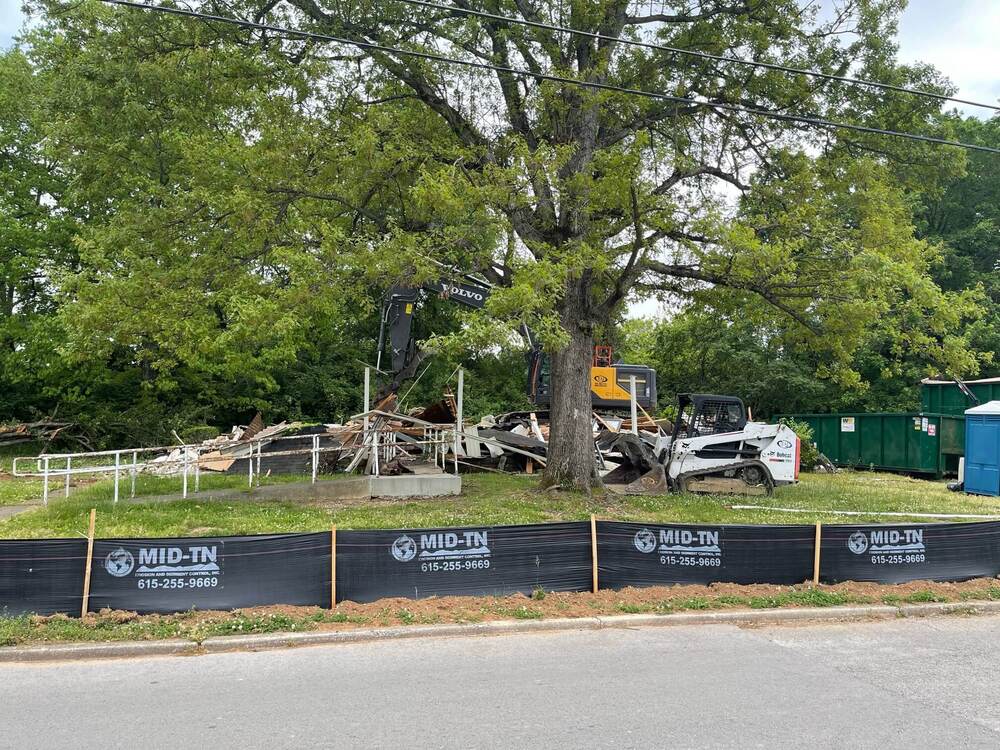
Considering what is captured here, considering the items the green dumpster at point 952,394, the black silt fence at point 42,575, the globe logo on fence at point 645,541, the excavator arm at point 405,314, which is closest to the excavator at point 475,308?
the excavator arm at point 405,314

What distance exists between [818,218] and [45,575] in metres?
13.8

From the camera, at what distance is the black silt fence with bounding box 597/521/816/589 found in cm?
934

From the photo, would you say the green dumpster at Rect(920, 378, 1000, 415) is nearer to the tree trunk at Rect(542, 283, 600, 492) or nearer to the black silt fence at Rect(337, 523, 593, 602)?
the tree trunk at Rect(542, 283, 600, 492)

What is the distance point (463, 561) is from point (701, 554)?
3007 mm

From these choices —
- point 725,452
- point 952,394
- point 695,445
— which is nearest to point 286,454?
point 695,445

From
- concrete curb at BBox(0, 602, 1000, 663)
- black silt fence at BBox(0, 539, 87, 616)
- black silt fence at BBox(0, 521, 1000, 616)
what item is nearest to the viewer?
concrete curb at BBox(0, 602, 1000, 663)

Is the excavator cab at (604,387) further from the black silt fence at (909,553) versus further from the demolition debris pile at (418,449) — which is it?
the black silt fence at (909,553)

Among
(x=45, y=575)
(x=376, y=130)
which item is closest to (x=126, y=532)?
(x=45, y=575)

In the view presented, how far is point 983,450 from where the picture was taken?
19594 mm

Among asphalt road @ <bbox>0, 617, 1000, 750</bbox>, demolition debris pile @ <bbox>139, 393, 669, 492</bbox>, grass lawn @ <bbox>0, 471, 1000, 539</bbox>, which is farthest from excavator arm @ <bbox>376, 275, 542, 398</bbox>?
asphalt road @ <bbox>0, 617, 1000, 750</bbox>

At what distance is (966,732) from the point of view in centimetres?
526

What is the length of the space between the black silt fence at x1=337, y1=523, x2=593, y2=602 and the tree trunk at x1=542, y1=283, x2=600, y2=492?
6.16m

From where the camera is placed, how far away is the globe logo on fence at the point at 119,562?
26.5ft

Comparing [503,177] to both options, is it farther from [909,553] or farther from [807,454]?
[807,454]
